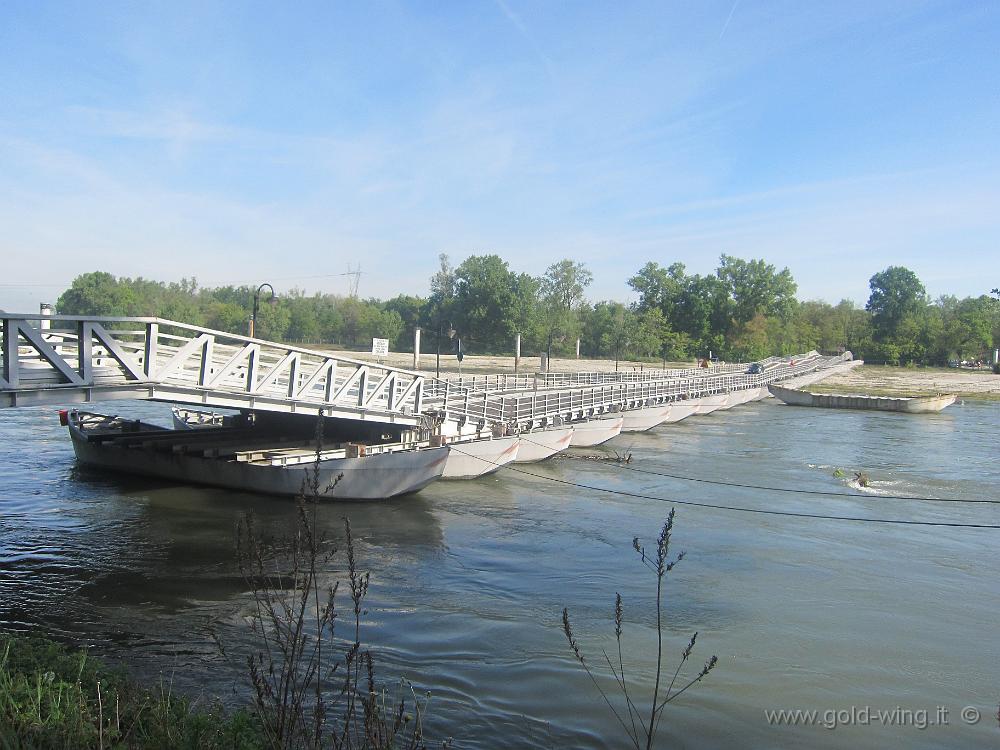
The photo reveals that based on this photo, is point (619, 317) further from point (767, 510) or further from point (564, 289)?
point (767, 510)

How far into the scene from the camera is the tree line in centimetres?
10181

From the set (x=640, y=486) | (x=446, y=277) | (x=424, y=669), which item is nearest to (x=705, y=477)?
(x=640, y=486)

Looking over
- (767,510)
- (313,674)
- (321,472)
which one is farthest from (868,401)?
(313,674)

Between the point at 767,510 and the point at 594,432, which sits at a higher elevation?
the point at 594,432

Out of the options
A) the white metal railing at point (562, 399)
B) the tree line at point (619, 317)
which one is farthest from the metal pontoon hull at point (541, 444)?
the tree line at point (619, 317)

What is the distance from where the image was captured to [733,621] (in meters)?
12.7

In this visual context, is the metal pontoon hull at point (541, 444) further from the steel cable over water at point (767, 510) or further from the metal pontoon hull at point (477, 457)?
the metal pontoon hull at point (477, 457)

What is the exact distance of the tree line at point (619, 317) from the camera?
10181 cm

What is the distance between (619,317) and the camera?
103500 millimetres

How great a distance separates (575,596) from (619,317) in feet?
301

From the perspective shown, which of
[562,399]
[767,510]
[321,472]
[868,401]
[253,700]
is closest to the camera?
[253,700]

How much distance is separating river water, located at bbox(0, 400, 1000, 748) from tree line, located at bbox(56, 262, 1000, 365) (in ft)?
242

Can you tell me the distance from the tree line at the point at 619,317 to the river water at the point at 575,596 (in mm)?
73905

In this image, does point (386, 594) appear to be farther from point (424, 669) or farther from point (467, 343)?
point (467, 343)
